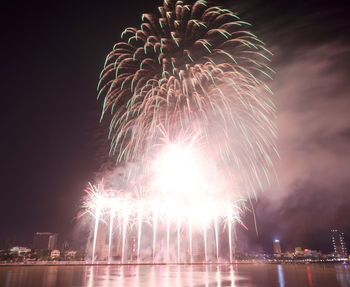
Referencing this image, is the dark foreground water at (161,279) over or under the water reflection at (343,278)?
over

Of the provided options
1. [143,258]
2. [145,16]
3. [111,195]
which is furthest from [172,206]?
[145,16]

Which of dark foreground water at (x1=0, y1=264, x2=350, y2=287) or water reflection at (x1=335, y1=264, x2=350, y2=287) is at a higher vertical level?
dark foreground water at (x1=0, y1=264, x2=350, y2=287)

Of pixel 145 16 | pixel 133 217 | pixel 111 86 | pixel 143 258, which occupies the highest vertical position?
pixel 145 16

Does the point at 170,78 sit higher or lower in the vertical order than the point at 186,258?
higher

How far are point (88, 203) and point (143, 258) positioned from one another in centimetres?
5076

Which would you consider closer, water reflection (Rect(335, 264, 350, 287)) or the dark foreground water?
the dark foreground water

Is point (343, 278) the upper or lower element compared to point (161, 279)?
lower

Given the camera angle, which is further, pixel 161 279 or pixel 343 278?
pixel 343 278

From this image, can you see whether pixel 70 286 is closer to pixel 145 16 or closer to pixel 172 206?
pixel 145 16

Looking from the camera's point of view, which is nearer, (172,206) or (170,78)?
(170,78)

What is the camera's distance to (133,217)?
72375 millimetres

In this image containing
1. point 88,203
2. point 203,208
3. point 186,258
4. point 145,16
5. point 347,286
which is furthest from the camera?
point 186,258

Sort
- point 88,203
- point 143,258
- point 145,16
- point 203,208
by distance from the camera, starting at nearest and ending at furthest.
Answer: point 145,16
point 88,203
point 203,208
point 143,258

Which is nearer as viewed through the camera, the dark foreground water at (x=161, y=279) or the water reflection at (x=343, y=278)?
the dark foreground water at (x=161, y=279)
